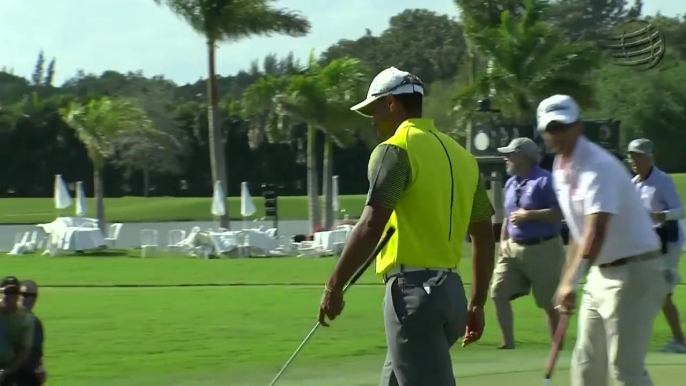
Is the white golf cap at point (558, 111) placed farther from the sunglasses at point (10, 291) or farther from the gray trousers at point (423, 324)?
the sunglasses at point (10, 291)

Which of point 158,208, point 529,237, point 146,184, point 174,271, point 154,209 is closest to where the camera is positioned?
point 529,237

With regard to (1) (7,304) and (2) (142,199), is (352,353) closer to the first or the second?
(1) (7,304)

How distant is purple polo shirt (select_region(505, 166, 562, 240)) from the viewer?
11258 mm

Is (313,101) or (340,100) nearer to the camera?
(313,101)

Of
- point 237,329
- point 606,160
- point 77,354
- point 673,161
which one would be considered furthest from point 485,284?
point 673,161

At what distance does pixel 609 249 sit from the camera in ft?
23.2

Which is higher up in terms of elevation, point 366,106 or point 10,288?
point 366,106

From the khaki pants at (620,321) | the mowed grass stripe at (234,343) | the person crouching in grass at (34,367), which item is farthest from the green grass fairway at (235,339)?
the khaki pants at (620,321)

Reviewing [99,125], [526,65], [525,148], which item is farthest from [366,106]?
[99,125]

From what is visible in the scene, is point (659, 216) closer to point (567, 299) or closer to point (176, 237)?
point (567, 299)

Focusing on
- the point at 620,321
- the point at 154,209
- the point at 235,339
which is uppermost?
the point at 620,321

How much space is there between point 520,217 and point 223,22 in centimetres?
3439

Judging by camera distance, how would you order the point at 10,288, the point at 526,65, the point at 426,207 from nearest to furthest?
the point at 426,207 → the point at 10,288 → the point at 526,65

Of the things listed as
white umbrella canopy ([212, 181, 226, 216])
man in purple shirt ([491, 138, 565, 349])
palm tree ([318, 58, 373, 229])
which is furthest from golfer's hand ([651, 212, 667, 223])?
palm tree ([318, 58, 373, 229])
